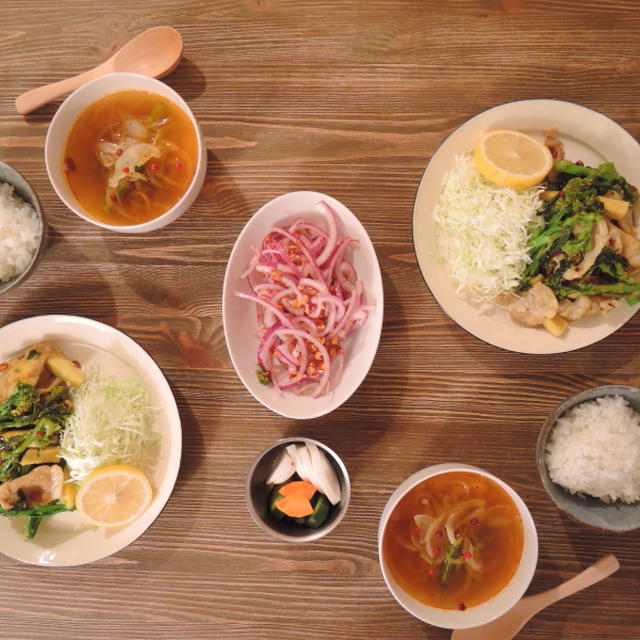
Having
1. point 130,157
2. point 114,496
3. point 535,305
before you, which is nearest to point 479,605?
point 535,305

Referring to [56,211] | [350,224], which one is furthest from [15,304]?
[350,224]

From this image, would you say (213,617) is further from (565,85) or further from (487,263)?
(565,85)

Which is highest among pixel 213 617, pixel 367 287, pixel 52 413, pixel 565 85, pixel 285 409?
pixel 565 85

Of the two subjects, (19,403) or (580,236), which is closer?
(580,236)

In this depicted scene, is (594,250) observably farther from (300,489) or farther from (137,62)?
(137,62)

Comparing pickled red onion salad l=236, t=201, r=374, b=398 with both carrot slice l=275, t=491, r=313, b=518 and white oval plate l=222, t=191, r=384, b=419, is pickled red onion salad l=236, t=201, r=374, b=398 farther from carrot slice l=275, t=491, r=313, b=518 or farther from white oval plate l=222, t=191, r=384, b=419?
carrot slice l=275, t=491, r=313, b=518
